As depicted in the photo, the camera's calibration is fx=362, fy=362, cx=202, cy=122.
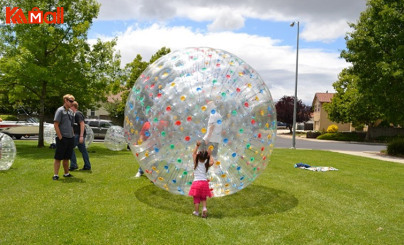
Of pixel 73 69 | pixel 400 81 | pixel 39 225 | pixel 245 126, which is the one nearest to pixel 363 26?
pixel 400 81

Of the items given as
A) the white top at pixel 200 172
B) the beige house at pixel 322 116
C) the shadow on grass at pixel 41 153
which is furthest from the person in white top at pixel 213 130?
the beige house at pixel 322 116

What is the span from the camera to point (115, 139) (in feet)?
52.8

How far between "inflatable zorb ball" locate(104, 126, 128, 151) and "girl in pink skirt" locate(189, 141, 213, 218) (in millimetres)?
10671

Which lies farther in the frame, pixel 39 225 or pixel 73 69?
pixel 73 69

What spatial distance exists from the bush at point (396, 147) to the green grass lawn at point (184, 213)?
1272cm

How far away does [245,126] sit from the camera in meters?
6.28

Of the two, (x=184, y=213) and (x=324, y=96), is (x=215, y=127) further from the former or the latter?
(x=324, y=96)

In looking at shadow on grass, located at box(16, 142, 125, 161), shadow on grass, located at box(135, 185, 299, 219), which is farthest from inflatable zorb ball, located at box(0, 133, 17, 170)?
shadow on grass, located at box(135, 185, 299, 219)

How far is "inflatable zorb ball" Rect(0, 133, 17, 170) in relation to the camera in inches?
359

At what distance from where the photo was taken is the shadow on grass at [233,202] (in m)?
6.14

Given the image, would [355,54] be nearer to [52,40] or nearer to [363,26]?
[363,26]

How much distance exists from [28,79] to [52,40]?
6.55ft

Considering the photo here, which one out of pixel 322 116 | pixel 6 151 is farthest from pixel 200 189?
pixel 322 116

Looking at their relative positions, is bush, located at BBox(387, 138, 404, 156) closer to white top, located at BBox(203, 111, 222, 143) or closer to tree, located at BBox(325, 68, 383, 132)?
tree, located at BBox(325, 68, 383, 132)
